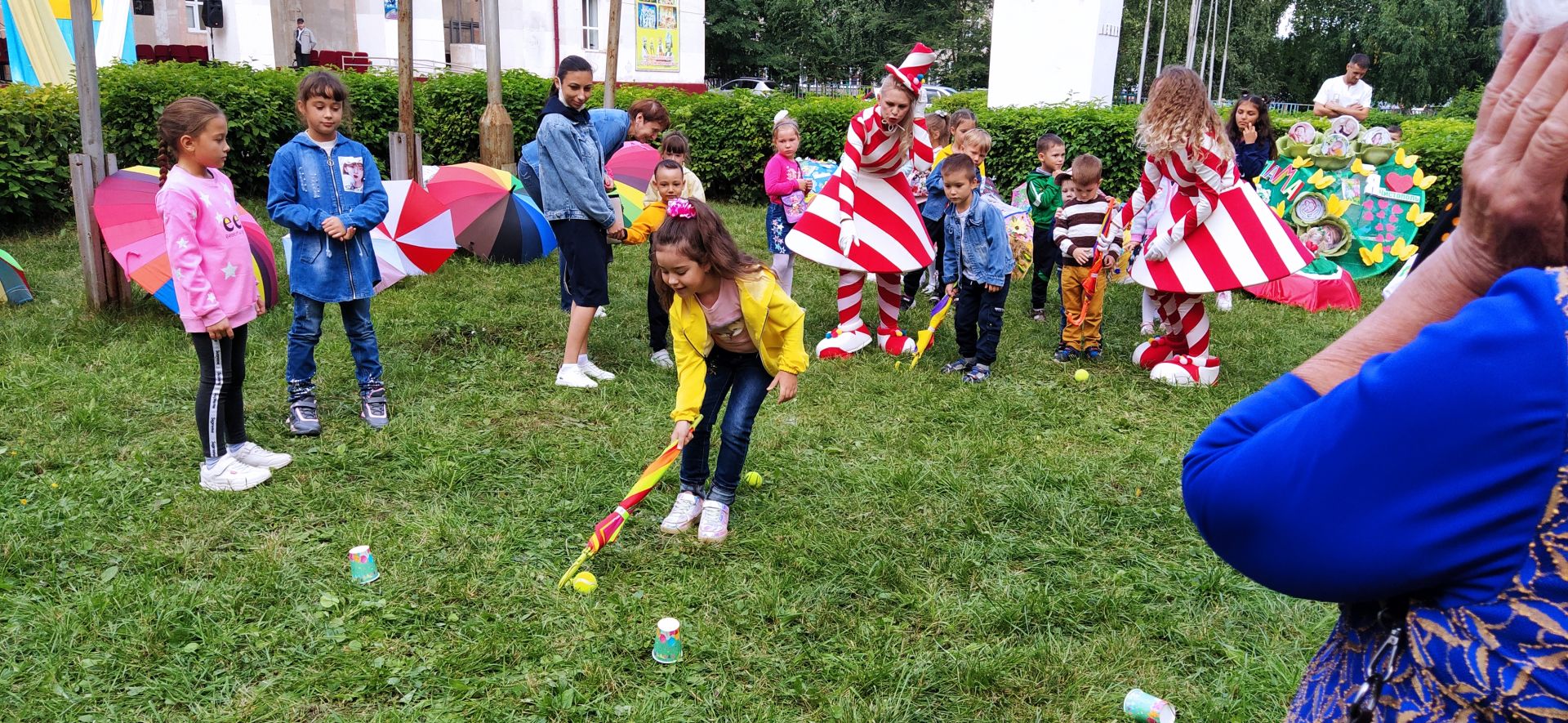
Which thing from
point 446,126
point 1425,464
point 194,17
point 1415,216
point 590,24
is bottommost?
point 1415,216

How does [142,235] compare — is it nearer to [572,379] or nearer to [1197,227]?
[572,379]

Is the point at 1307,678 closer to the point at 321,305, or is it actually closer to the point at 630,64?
the point at 321,305

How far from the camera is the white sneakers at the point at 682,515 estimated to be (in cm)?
432

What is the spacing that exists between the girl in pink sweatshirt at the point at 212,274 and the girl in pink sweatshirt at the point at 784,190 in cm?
387

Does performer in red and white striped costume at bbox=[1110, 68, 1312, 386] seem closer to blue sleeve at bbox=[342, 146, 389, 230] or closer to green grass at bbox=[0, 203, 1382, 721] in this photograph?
green grass at bbox=[0, 203, 1382, 721]

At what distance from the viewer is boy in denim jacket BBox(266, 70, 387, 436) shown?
4.95 meters

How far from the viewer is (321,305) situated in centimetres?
520

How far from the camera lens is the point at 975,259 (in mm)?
6508

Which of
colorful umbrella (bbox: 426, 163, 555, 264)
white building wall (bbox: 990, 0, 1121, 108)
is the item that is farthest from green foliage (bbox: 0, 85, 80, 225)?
white building wall (bbox: 990, 0, 1121, 108)

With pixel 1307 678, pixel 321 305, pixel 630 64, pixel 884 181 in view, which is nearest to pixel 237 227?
pixel 321 305

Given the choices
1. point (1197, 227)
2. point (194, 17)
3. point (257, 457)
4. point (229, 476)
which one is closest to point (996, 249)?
point (1197, 227)

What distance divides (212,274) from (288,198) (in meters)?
0.63

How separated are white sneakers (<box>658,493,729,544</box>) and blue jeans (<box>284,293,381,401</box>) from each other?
203cm

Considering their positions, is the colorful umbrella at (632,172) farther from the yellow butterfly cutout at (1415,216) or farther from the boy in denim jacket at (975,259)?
the yellow butterfly cutout at (1415,216)
